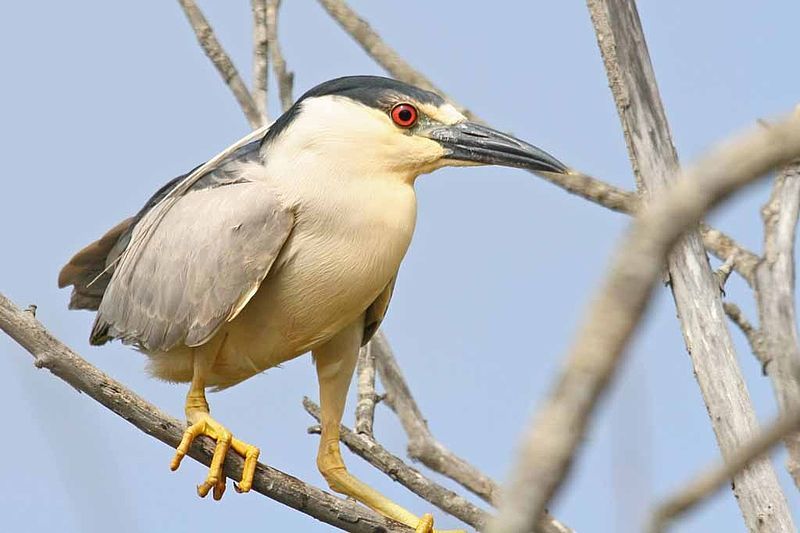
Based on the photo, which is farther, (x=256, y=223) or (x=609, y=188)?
(x=609, y=188)

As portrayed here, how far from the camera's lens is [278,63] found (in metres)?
4.70

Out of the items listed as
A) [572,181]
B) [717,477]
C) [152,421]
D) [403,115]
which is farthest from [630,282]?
[572,181]

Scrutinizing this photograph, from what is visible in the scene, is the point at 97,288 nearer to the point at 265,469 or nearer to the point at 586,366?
the point at 265,469

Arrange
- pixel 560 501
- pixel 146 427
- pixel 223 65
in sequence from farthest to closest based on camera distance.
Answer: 1. pixel 223 65
2. pixel 146 427
3. pixel 560 501

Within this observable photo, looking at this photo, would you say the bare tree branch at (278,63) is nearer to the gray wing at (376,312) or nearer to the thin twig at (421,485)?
the gray wing at (376,312)

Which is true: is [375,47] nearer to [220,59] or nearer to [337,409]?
[220,59]

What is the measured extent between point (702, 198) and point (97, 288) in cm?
372

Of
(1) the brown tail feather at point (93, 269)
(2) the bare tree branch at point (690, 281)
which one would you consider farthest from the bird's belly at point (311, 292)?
(1) the brown tail feather at point (93, 269)

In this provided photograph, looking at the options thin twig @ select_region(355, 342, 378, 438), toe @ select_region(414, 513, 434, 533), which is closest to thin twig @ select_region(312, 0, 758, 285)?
thin twig @ select_region(355, 342, 378, 438)

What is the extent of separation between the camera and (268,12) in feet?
15.5

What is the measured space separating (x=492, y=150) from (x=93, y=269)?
64.5 inches

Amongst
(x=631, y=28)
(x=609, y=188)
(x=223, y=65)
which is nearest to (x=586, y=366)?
(x=631, y=28)

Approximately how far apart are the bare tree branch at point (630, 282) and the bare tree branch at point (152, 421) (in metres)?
2.05

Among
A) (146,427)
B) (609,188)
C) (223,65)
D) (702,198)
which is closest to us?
(702,198)
